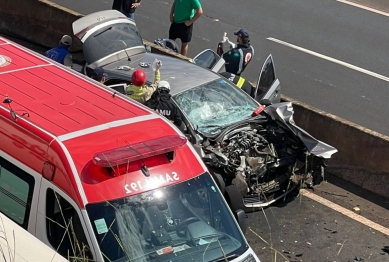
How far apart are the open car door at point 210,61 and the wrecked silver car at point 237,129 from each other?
409 mm

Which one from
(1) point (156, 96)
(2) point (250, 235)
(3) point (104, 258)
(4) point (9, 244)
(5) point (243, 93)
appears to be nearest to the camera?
(4) point (9, 244)

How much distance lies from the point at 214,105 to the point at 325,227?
85.9 inches

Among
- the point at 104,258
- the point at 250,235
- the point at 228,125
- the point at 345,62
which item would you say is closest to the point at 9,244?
the point at 104,258

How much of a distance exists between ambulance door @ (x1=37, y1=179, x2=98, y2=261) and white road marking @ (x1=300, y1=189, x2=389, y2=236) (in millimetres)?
4685

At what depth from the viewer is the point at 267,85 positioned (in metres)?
10.8

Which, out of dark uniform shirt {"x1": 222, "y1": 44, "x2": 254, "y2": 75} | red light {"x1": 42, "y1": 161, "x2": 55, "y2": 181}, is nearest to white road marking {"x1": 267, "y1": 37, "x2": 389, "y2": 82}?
dark uniform shirt {"x1": 222, "y1": 44, "x2": 254, "y2": 75}

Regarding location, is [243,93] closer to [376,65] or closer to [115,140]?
[115,140]

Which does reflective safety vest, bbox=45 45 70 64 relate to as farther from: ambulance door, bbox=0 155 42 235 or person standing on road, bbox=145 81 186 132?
ambulance door, bbox=0 155 42 235

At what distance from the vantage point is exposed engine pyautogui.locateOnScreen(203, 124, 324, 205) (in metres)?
8.98

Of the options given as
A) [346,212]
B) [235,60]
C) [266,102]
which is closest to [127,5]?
[235,60]

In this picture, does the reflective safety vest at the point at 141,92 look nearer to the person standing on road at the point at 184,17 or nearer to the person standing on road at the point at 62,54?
the person standing on road at the point at 62,54

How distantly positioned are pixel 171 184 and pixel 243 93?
13.8 feet

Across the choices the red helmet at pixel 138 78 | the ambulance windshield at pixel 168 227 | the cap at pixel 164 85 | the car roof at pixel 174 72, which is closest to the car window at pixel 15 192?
the ambulance windshield at pixel 168 227

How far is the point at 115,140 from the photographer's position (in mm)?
6371
